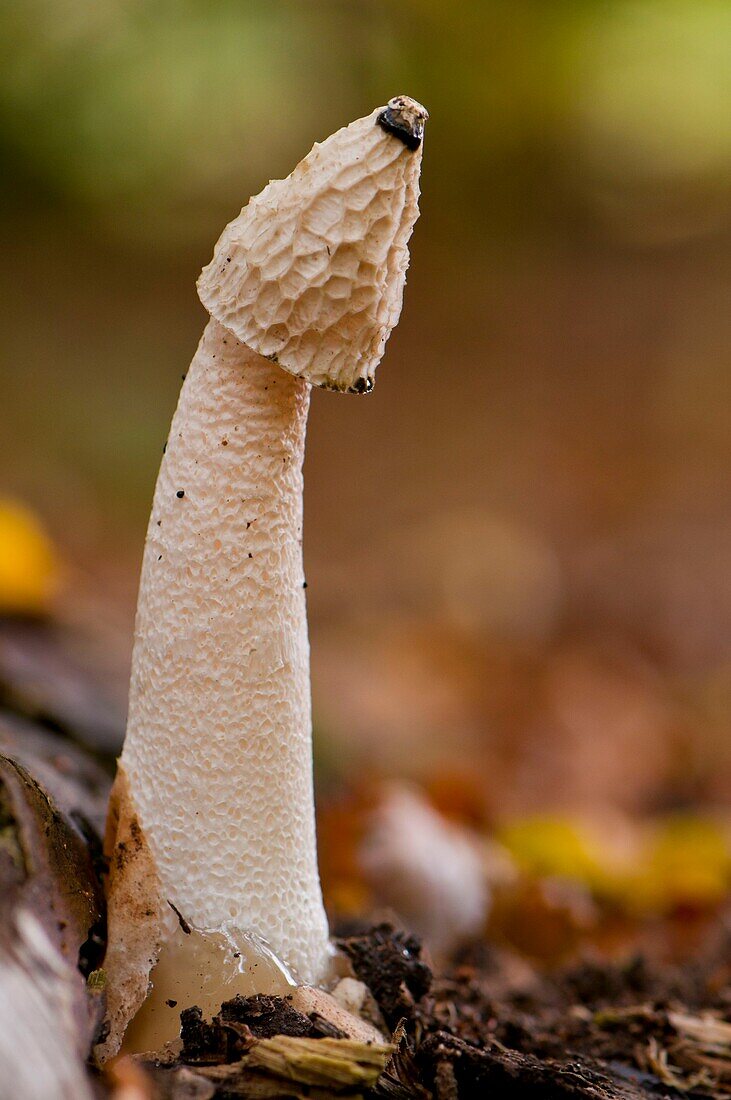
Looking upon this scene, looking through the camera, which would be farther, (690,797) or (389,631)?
(389,631)

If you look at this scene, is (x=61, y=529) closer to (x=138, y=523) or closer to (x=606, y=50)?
(x=138, y=523)

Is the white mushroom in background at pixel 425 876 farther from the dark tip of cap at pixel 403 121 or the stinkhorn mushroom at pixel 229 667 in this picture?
the dark tip of cap at pixel 403 121

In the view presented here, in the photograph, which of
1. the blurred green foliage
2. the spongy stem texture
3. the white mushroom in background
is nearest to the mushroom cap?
the spongy stem texture

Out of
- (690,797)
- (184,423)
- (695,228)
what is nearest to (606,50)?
(695,228)

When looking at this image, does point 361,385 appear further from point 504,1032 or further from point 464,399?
point 464,399

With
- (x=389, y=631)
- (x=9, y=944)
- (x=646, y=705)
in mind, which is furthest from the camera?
(x=389, y=631)

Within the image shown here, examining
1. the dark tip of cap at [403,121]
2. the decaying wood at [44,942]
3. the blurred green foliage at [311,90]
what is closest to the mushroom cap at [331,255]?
the dark tip of cap at [403,121]

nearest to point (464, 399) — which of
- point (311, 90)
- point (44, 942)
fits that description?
point (311, 90)
